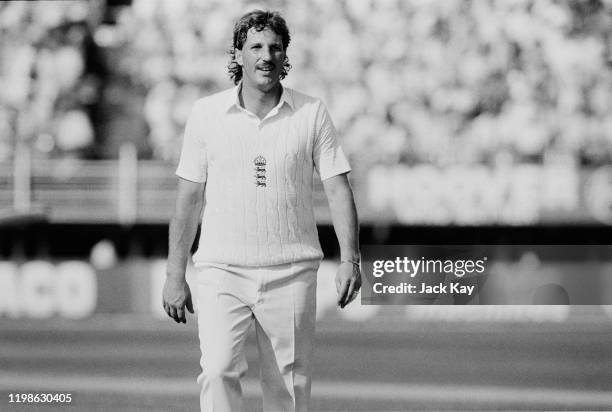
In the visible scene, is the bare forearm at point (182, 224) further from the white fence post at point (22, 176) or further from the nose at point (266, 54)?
the white fence post at point (22, 176)

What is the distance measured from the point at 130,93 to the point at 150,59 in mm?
202

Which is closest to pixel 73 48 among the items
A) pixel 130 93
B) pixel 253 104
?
pixel 130 93

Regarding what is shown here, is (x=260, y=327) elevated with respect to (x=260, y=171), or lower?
lower

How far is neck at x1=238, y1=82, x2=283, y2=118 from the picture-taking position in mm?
3586

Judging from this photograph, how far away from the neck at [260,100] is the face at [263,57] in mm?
22

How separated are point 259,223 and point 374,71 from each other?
99.1 inches

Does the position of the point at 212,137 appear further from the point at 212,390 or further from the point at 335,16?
the point at 335,16

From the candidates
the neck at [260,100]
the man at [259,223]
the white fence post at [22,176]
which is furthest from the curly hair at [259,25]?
the white fence post at [22,176]

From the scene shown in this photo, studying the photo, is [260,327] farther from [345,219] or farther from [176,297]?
[345,219]

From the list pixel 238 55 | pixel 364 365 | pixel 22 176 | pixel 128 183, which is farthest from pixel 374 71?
pixel 238 55

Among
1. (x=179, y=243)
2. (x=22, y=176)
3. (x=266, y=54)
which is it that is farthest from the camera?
(x=22, y=176)

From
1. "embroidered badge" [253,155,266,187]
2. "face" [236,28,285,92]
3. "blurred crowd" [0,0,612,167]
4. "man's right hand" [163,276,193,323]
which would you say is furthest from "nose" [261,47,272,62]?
"blurred crowd" [0,0,612,167]

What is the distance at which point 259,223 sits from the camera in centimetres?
355

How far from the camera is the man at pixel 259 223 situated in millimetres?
3533
